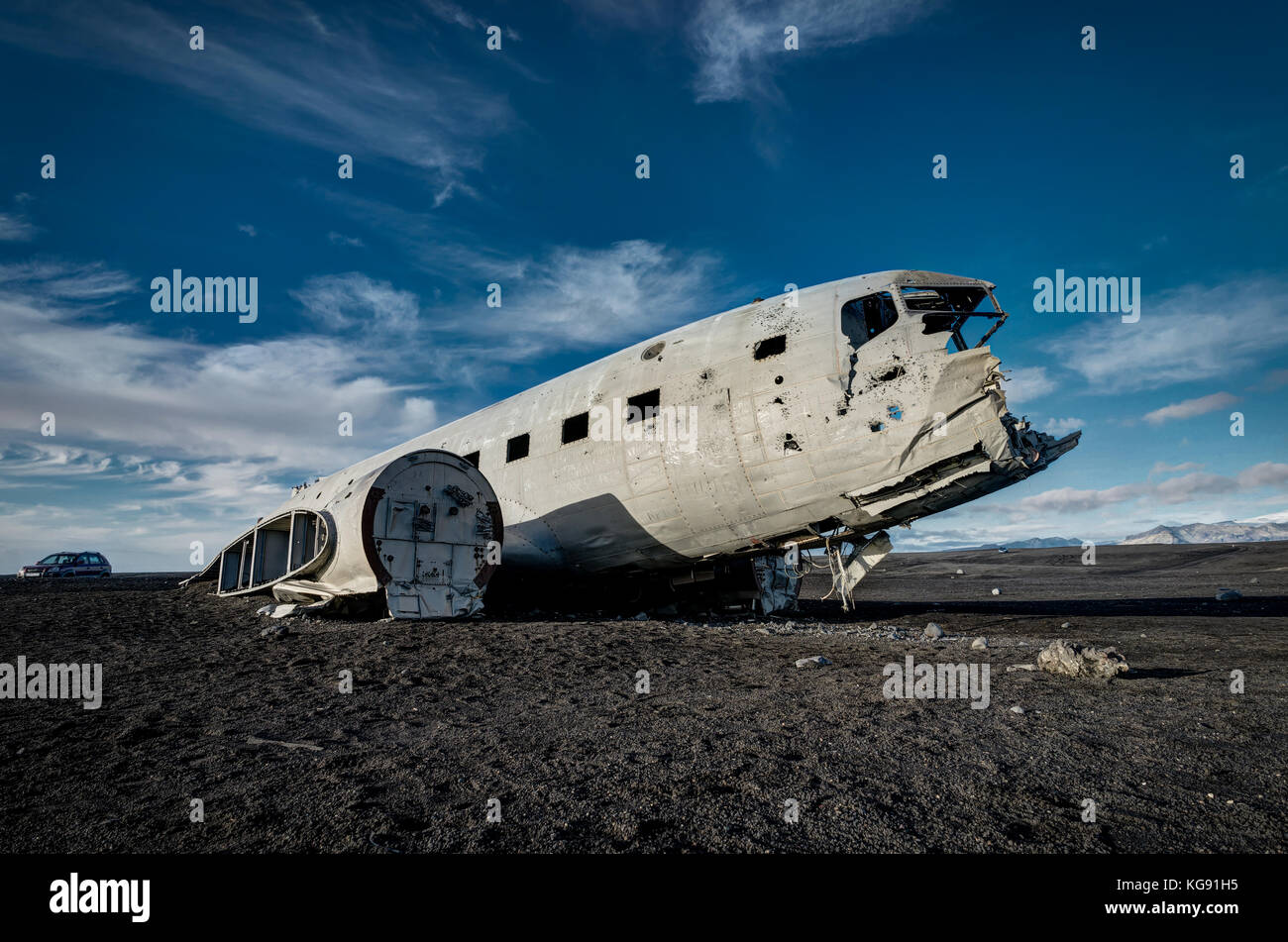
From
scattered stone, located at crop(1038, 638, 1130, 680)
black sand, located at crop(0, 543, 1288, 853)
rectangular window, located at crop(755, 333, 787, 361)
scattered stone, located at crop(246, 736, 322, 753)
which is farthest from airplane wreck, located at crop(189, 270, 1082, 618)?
scattered stone, located at crop(246, 736, 322, 753)

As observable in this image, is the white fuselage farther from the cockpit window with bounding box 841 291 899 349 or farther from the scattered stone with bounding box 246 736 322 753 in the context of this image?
the scattered stone with bounding box 246 736 322 753

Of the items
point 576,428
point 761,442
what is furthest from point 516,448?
point 761,442

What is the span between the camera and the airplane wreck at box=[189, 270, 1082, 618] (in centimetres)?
966

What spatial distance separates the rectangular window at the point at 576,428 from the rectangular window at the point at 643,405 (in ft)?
3.65

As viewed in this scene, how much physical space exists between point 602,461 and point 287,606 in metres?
7.82

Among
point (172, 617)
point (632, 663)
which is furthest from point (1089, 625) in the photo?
point (172, 617)

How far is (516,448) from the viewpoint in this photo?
14570 mm

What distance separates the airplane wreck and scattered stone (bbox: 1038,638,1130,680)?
2.81 m

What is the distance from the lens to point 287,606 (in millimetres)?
13695

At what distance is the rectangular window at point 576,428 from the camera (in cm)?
1312

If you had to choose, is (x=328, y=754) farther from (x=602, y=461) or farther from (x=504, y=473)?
(x=504, y=473)

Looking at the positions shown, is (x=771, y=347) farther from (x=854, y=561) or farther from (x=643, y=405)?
(x=854, y=561)

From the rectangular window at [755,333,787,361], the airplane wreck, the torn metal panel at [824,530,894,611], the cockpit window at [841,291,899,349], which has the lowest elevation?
the torn metal panel at [824,530,894,611]

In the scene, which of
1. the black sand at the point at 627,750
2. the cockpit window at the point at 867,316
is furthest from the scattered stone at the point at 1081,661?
the cockpit window at the point at 867,316
